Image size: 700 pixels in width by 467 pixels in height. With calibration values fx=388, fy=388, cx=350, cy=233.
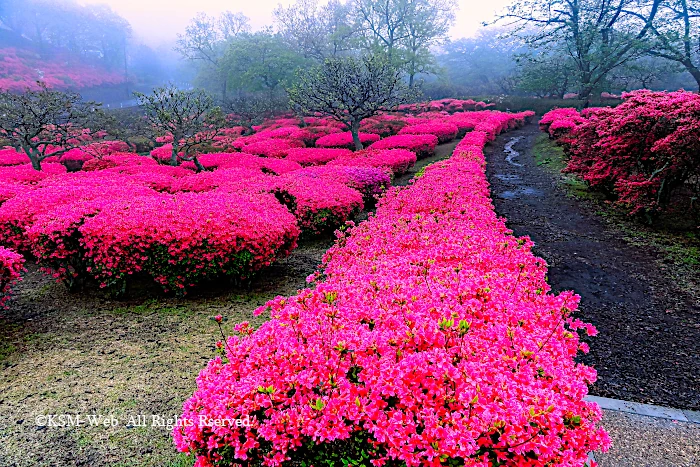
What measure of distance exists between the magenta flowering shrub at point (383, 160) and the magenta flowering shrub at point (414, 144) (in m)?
1.80

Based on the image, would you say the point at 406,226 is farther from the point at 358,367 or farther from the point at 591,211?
the point at 591,211

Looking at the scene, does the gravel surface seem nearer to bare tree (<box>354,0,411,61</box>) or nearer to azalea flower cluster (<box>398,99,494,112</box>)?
azalea flower cluster (<box>398,99,494,112</box>)

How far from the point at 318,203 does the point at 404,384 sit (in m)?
6.44

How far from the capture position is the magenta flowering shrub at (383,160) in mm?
13680

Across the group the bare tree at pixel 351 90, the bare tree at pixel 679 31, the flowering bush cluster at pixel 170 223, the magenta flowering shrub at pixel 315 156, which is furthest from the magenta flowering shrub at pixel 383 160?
the bare tree at pixel 679 31

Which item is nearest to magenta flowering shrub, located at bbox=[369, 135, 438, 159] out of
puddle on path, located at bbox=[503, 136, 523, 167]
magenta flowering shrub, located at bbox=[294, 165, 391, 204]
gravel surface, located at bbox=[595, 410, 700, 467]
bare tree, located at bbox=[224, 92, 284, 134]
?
puddle on path, located at bbox=[503, 136, 523, 167]

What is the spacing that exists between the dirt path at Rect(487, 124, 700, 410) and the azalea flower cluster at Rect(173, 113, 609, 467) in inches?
70.5

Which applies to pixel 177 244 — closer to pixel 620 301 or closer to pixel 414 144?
pixel 620 301

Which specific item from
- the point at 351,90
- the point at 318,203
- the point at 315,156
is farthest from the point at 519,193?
the point at 351,90

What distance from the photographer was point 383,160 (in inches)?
555

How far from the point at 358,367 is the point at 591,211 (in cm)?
987

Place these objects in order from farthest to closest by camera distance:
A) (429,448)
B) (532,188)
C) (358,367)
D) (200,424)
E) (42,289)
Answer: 1. (532,188)
2. (42,289)
3. (358,367)
4. (200,424)
5. (429,448)

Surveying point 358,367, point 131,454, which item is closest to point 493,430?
point 358,367

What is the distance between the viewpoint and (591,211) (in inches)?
392
